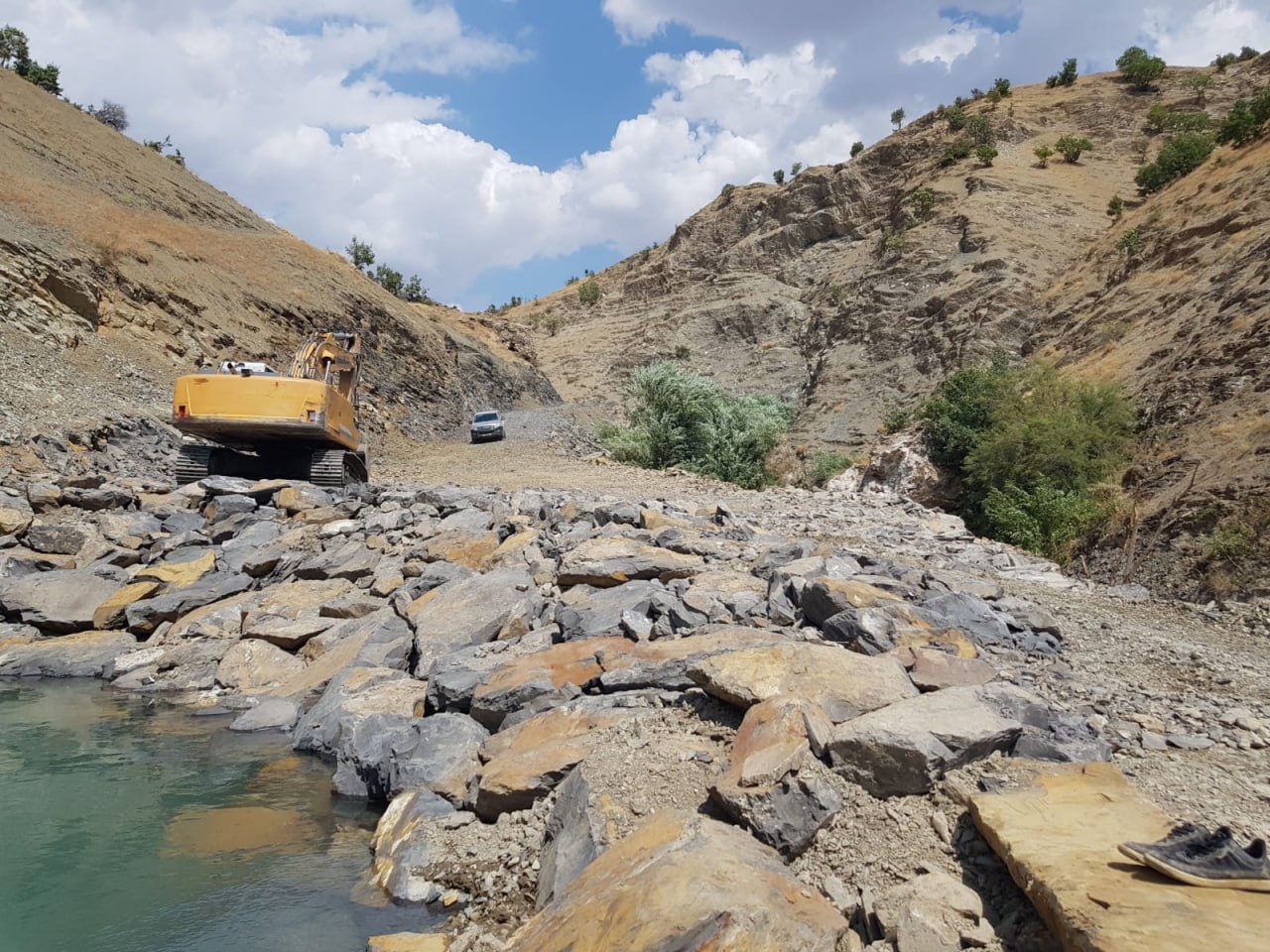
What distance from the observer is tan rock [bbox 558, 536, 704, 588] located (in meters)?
7.15

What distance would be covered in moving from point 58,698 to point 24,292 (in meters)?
12.8

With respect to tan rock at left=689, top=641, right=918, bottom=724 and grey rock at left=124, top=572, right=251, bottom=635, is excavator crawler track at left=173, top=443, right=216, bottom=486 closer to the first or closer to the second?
grey rock at left=124, top=572, right=251, bottom=635

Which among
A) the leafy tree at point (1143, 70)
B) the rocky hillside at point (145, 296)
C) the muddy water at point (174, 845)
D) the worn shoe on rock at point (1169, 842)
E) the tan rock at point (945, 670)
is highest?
the leafy tree at point (1143, 70)

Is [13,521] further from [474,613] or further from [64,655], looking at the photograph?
[474,613]

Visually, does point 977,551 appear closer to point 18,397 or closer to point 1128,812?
point 1128,812

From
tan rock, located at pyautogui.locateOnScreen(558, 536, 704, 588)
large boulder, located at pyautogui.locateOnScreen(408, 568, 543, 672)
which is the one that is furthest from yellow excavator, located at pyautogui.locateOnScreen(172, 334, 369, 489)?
tan rock, located at pyautogui.locateOnScreen(558, 536, 704, 588)

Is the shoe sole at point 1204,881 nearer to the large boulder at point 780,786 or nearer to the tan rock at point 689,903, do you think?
the tan rock at point 689,903

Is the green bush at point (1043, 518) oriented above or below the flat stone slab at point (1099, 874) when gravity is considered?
above

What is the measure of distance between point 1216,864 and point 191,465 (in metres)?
14.3

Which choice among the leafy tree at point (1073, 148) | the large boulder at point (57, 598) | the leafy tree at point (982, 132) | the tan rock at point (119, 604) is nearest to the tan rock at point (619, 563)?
the tan rock at point (119, 604)

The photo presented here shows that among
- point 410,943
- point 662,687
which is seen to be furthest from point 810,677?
point 410,943

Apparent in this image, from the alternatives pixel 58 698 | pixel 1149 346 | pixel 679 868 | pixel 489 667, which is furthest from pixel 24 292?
pixel 1149 346

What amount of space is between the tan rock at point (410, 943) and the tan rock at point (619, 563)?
3843 mm

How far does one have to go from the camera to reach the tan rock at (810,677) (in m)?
4.02
